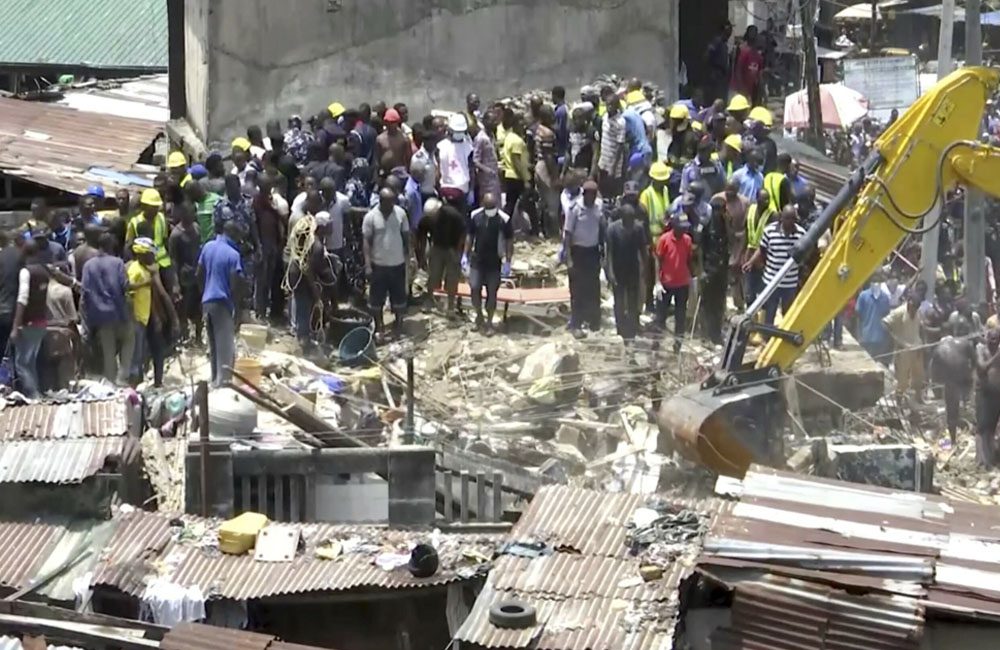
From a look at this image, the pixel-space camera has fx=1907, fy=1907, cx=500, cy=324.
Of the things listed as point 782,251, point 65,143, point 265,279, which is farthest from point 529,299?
point 65,143

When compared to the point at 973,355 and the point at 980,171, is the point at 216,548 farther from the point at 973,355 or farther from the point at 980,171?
the point at 973,355

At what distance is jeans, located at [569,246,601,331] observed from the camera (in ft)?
60.0

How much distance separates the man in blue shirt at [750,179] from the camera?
60.5 feet

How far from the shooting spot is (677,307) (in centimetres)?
1842

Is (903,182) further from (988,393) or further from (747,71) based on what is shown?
(747,71)

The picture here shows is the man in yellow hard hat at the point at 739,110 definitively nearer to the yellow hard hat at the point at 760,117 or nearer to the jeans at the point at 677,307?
the yellow hard hat at the point at 760,117

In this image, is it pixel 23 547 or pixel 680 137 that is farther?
pixel 680 137

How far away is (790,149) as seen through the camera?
2525 centimetres

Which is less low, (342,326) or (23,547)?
(23,547)

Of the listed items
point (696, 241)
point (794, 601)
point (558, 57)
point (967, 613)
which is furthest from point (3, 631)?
point (558, 57)

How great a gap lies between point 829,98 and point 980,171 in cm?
1244

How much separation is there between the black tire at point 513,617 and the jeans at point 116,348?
23.8 ft

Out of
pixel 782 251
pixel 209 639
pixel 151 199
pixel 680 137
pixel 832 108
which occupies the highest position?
pixel 680 137

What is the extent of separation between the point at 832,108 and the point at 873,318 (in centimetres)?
933
